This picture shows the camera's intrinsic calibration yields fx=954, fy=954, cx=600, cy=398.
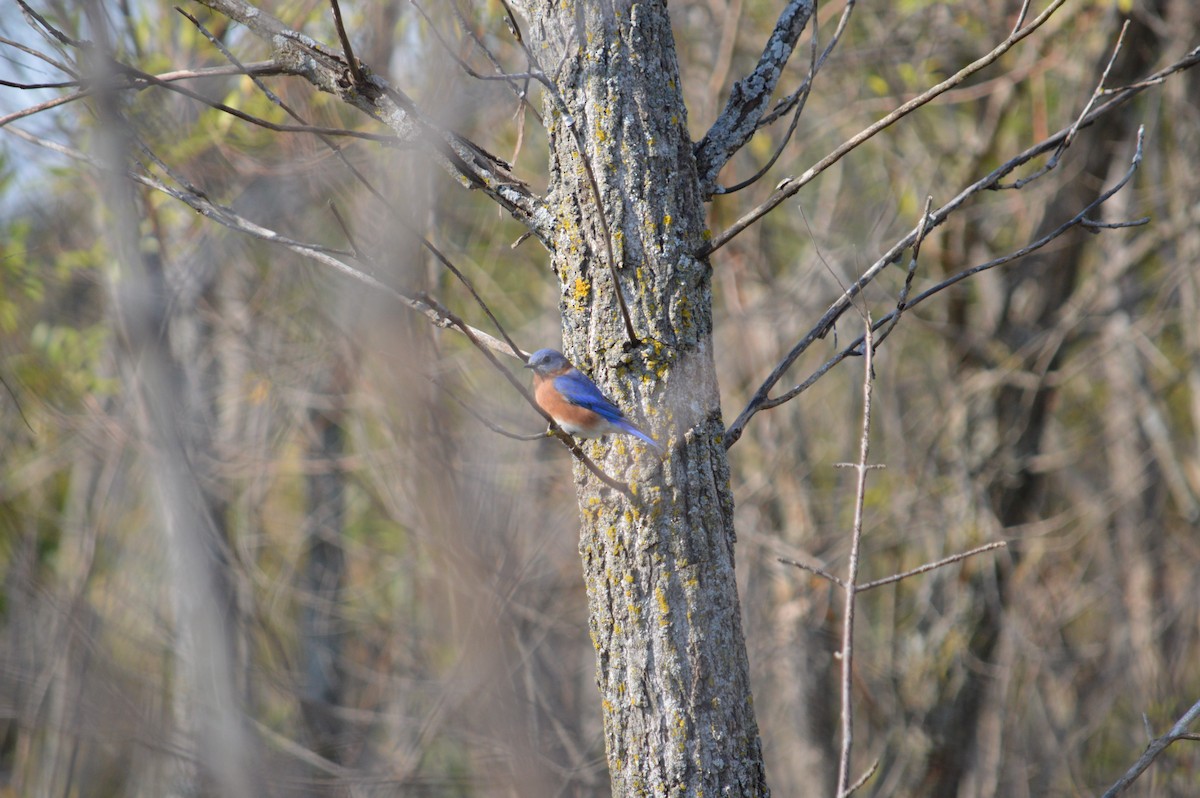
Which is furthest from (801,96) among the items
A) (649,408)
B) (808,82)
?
(649,408)

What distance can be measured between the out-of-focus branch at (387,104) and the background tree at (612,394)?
1cm

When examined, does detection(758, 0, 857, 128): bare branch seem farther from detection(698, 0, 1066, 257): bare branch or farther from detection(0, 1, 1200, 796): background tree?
detection(698, 0, 1066, 257): bare branch

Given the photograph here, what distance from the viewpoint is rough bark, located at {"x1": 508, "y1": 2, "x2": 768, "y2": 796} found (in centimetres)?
210

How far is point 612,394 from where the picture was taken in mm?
2199

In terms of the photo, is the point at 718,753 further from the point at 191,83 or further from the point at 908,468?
the point at 908,468

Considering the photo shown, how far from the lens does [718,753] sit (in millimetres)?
2082

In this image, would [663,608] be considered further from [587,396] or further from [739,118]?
[739,118]

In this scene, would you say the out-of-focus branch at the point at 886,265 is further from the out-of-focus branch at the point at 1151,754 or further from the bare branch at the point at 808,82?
the out-of-focus branch at the point at 1151,754

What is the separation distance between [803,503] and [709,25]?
11.7ft

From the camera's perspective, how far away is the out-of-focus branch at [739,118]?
2406 millimetres

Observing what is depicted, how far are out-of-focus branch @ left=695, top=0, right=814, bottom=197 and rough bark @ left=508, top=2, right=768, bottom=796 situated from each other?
0.43 feet

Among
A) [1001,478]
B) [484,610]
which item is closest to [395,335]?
[484,610]

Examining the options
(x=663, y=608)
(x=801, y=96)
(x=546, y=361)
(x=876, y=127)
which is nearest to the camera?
(x=663, y=608)

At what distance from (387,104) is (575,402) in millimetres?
892
